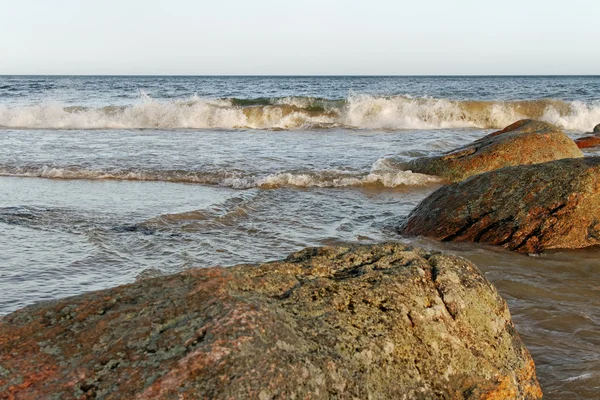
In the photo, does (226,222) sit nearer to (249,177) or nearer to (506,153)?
(249,177)

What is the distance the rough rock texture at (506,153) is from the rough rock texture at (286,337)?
6413 millimetres

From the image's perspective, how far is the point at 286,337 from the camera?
2.20m

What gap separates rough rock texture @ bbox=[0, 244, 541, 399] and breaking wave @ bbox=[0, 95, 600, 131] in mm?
19697

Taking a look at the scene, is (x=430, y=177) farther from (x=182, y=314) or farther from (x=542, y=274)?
(x=182, y=314)

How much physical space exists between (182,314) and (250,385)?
42 cm

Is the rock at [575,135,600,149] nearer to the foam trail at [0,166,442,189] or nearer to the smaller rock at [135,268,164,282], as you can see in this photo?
the foam trail at [0,166,442,189]

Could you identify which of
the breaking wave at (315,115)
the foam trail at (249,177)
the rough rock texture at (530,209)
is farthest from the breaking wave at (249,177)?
the breaking wave at (315,115)

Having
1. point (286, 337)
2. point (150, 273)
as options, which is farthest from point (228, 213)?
point (286, 337)

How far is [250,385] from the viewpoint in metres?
1.98

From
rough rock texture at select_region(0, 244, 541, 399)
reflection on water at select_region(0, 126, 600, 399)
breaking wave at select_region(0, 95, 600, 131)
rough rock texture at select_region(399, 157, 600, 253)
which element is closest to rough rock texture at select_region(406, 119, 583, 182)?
reflection on water at select_region(0, 126, 600, 399)

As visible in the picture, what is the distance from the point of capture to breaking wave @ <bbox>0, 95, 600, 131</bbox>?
2258 cm

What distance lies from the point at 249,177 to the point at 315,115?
605 inches

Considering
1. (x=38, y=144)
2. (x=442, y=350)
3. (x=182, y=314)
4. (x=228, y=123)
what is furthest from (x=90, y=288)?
(x=228, y=123)

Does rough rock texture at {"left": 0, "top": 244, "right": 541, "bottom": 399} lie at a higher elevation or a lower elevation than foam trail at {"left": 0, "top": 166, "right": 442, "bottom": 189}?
higher
